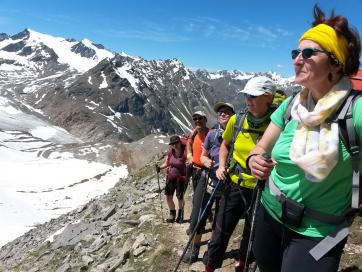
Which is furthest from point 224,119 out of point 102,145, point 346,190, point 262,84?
point 102,145

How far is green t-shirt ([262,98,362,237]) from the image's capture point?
147 inches

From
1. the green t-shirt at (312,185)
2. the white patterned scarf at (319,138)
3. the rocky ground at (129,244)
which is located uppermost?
the white patterned scarf at (319,138)

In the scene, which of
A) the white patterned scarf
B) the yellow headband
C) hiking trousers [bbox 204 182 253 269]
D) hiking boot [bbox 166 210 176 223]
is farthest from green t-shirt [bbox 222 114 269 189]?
hiking boot [bbox 166 210 176 223]

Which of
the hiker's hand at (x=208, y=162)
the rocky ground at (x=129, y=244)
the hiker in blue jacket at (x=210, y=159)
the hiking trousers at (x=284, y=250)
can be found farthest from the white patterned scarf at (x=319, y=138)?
the hiker in blue jacket at (x=210, y=159)

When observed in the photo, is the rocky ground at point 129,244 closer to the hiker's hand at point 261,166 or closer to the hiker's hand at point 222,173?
the hiker's hand at point 222,173

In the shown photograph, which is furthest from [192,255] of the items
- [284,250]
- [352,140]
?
[352,140]

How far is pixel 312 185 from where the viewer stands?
3.93 m

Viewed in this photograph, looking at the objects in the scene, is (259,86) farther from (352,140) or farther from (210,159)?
(210,159)

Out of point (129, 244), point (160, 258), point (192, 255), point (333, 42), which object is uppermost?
point (333, 42)

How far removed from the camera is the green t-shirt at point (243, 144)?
707 centimetres

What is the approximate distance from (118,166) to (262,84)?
6636 centimetres

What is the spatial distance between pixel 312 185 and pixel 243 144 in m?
3.26

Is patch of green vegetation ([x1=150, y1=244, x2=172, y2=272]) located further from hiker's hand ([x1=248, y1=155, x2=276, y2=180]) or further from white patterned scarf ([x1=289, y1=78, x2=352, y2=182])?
white patterned scarf ([x1=289, y1=78, x2=352, y2=182])

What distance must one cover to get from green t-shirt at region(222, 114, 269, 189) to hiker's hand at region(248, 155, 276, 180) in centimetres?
259
